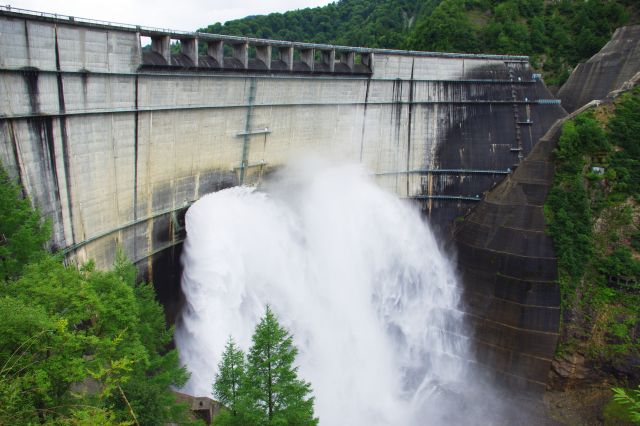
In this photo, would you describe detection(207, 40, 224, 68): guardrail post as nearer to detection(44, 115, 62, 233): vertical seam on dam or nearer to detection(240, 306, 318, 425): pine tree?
detection(44, 115, 62, 233): vertical seam on dam

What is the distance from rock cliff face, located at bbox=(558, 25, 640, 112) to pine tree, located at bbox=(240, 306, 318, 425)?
81.9 ft

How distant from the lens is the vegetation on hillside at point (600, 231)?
2097cm

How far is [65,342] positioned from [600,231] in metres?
20.7

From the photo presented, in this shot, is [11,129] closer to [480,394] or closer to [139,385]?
[139,385]

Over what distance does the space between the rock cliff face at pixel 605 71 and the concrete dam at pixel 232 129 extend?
333cm

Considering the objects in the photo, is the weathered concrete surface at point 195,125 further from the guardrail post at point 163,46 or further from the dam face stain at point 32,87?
the guardrail post at point 163,46

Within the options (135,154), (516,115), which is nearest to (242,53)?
(135,154)

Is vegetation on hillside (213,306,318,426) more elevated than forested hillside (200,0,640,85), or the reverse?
forested hillside (200,0,640,85)

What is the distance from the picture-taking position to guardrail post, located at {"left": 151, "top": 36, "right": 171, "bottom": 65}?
17.4m

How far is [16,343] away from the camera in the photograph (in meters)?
8.33

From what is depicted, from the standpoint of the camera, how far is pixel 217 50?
1906 centimetres

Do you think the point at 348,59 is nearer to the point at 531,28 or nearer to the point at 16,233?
the point at 531,28

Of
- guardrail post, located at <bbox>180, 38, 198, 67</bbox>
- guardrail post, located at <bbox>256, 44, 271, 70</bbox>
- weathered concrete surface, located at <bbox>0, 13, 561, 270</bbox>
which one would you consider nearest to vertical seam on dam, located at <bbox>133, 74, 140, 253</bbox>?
weathered concrete surface, located at <bbox>0, 13, 561, 270</bbox>

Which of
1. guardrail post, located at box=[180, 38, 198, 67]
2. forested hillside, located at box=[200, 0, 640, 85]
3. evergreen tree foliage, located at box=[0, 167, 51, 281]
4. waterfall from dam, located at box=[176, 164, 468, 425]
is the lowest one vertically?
waterfall from dam, located at box=[176, 164, 468, 425]
